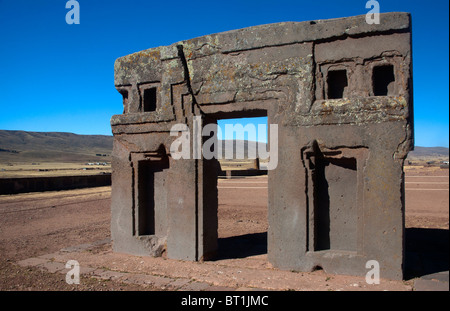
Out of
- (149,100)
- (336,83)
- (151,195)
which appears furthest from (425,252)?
(149,100)

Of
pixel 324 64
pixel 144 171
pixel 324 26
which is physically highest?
pixel 324 26

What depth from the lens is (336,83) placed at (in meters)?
5.82

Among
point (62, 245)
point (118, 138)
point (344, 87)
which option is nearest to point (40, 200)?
point (62, 245)

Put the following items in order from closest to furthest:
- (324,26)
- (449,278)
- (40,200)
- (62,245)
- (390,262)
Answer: (449,278), (390,262), (324,26), (62,245), (40,200)

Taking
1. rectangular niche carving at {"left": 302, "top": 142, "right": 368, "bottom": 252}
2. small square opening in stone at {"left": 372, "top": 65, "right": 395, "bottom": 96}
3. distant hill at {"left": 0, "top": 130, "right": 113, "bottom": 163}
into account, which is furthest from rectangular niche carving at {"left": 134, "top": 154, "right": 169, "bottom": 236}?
distant hill at {"left": 0, "top": 130, "right": 113, "bottom": 163}

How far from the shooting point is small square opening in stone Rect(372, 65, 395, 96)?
547 centimetres

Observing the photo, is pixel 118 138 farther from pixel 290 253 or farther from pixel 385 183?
pixel 385 183

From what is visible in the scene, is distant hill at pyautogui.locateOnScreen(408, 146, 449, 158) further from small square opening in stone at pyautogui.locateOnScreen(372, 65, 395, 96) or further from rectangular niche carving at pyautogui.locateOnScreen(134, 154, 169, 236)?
rectangular niche carving at pyautogui.locateOnScreen(134, 154, 169, 236)

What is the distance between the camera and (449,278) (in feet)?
15.7

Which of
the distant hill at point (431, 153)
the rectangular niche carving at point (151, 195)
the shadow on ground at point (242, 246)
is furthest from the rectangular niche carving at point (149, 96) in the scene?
the distant hill at point (431, 153)

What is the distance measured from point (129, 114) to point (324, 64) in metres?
3.84

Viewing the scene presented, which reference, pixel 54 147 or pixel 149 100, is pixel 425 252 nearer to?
pixel 149 100

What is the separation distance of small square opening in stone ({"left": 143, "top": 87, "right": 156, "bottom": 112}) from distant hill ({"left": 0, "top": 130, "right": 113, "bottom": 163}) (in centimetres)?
6265

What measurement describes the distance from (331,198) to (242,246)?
2.58m
